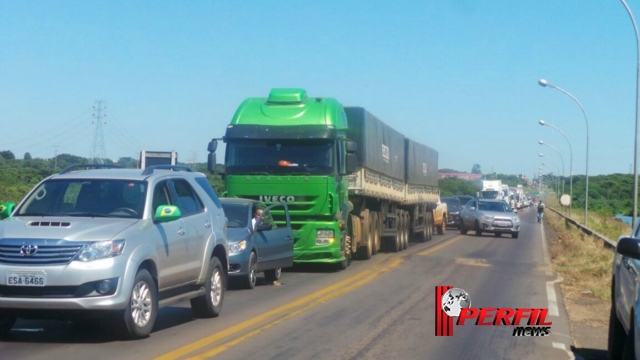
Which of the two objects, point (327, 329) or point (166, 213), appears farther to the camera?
point (327, 329)

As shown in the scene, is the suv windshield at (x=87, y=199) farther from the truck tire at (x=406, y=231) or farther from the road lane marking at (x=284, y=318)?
the truck tire at (x=406, y=231)

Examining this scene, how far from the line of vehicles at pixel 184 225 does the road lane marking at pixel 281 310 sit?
655mm

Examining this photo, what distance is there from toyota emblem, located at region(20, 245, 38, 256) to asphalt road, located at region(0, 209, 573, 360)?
1.01m

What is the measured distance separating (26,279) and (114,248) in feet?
3.01

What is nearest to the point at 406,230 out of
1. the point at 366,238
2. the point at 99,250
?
the point at 366,238

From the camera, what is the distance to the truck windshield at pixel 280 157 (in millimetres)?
18844

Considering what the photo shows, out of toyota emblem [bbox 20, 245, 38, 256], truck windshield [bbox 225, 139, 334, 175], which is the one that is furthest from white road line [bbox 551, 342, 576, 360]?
truck windshield [bbox 225, 139, 334, 175]

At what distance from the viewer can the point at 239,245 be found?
15.1 metres

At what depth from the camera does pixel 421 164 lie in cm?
3503

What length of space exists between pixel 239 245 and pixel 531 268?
9665 millimetres

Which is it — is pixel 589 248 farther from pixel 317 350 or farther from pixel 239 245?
pixel 317 350

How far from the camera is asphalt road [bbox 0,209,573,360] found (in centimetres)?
907

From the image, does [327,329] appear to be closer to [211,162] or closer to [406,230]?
[211,162]

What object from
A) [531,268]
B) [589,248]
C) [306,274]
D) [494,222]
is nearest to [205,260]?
[306,274]
